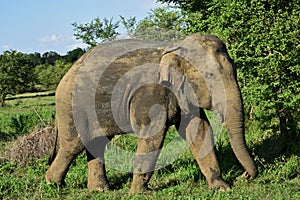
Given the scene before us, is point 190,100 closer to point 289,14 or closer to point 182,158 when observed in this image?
point 182,158

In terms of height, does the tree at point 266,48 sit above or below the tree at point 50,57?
below

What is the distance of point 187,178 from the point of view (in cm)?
868

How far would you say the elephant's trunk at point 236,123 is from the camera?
7230mm

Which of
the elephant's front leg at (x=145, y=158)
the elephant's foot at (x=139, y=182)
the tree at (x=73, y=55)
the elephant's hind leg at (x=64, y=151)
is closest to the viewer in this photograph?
the elephant's front leg at (x=145, y=158)

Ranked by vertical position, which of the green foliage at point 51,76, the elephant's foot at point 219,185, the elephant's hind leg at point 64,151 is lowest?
the elephant's foot at point 219,185

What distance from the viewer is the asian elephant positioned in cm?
732

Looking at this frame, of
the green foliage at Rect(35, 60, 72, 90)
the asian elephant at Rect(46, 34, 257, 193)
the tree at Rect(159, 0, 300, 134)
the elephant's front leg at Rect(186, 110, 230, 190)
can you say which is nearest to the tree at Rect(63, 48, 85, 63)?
the green foliage at Rect(35, 60, 72, 90)

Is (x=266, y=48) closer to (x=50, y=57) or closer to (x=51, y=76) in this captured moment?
(x=51, y=76)

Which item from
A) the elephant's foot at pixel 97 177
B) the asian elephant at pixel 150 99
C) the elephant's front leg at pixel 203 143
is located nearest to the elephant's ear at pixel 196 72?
the asian elephant at pixel 150 99

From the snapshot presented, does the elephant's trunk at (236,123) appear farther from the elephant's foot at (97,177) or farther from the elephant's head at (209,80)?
the elephant's foot at (97,177)

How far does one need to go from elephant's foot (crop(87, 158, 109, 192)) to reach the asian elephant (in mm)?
449

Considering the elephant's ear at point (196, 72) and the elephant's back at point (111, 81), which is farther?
the elephant's back at point (111, 81)

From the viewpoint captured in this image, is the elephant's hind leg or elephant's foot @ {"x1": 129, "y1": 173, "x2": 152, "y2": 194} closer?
elephant's foot @ {"x1": 129, "y1": 173, "x2": 152, "y2": 194}

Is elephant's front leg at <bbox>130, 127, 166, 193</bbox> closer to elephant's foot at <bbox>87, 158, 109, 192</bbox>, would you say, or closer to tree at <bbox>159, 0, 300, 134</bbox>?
elephant's foot at <bbox>87, 158, 109, 192</bbox>
